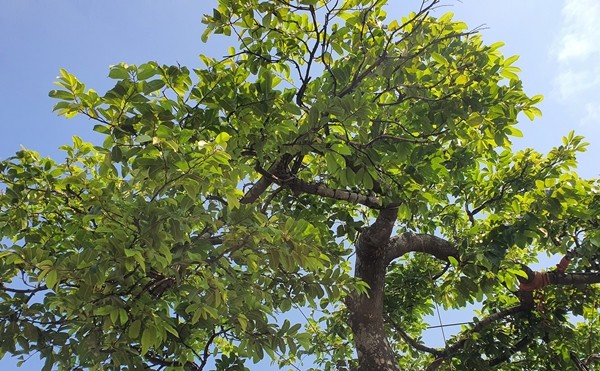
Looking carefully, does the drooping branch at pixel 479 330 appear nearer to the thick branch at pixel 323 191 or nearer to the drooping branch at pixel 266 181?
the thick branch at pixel 323 191

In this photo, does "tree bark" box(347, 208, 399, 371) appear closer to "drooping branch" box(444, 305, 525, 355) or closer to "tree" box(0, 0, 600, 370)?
"tree" box(0, 0, 600, 370)

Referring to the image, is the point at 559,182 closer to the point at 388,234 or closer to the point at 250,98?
the point at 388,234

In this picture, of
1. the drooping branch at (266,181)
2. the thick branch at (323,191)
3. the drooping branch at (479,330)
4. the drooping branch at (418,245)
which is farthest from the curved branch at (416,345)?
the drooping branch at (266,181)

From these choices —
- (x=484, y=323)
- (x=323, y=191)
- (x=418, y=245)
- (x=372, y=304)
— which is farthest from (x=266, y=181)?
(x=484, y=323)

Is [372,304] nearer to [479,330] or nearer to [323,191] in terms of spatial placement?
[323,191]

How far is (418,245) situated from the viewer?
A: 4.09 metres

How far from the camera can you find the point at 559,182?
3.50 metres

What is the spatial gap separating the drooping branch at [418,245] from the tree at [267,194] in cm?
2

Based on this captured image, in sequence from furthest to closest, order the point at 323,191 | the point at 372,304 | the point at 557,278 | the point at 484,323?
1. the point at 484,323
2. the point at 557,278
3. the point at 372,304
4. the point at 323,191

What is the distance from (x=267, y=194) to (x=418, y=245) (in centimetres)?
131

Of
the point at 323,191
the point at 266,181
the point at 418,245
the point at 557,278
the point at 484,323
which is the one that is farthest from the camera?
the point at 484,323

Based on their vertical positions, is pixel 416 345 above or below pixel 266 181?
below

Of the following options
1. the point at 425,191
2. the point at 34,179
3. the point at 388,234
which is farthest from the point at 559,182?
the point at 34,179

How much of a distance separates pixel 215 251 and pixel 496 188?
2.64 meters
